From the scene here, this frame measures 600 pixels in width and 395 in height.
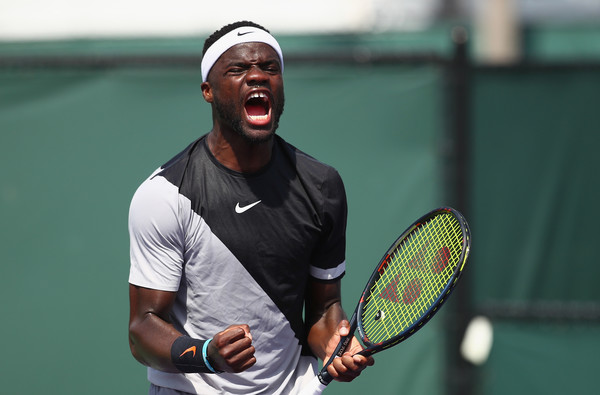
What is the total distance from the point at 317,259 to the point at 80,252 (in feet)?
8.19

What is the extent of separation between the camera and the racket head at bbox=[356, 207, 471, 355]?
138 inches

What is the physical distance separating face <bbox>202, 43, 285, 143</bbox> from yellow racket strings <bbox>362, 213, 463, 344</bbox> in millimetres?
736

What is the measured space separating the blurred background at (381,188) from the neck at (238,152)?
2204mm

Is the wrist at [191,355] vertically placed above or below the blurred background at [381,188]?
above

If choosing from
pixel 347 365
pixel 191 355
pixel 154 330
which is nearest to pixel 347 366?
pixel 347 365

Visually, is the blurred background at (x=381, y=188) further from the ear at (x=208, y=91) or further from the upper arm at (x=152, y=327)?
the upper arm at (x=152, y=327)

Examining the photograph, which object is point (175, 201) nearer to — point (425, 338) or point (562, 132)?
point (425, 338)

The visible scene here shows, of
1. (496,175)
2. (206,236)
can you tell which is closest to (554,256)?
(496,175)

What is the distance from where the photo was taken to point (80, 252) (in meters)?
5.75

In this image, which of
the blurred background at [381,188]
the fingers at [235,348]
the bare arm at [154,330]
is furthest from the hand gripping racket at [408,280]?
the blurred background at [381,188]

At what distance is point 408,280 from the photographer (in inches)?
145

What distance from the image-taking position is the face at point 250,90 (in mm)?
3352

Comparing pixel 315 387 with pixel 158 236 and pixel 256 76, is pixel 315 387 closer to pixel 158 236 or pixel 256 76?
pixel 158 236

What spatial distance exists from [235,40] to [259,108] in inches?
10.1
